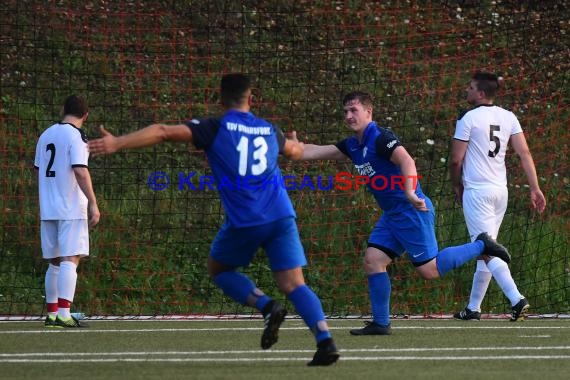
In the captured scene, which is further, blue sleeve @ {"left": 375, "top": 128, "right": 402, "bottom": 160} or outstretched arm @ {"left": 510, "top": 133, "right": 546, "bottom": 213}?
outstretched arm @ {"left": 510, "top": 133, "right": 546, "bottom": 213}

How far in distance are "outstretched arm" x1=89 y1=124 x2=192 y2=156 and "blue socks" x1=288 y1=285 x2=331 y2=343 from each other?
110 centimetres

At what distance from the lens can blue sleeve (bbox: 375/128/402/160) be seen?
28.8ft

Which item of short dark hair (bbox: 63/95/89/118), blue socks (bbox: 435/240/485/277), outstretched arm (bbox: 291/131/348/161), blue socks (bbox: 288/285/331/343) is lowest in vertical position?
blue socks (bbox: 288/285/331/343)

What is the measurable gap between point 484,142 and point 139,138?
4.30 meters

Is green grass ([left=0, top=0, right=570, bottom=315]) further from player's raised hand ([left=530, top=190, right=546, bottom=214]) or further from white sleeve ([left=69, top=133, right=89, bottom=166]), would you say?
white sleeve ([left=69, top=133, right=89, bottom=166])

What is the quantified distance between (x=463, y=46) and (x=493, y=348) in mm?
8489

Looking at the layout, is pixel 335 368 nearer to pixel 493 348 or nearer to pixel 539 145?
pixel 493 348

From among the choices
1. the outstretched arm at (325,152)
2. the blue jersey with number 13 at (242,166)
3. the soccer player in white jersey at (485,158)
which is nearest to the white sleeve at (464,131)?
the soccer player in white jersey at (485,158)

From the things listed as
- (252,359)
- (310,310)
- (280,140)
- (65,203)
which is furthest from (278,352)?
(65,203)

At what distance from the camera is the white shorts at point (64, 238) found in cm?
983

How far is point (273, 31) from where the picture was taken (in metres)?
16.1

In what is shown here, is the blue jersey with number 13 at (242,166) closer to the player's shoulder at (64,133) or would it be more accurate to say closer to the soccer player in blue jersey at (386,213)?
the soccer player in blue jersey at (386,213)

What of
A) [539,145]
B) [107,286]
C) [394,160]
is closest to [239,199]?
[394,160]

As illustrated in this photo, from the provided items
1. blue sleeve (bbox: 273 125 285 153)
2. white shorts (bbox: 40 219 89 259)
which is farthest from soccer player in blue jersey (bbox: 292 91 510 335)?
white shorts (bbox: 40 219 89 259)
